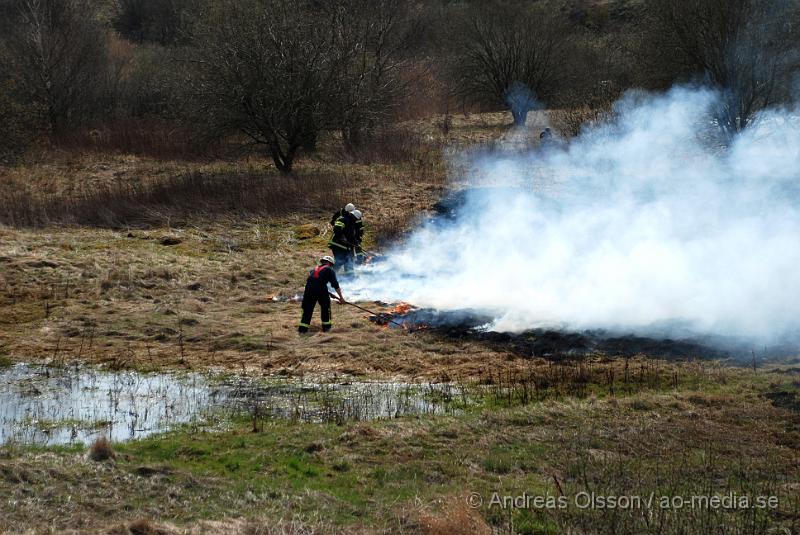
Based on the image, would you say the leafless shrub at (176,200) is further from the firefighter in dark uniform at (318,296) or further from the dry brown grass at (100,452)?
the dry brown grass at (100,452)

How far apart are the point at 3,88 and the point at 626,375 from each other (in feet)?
100

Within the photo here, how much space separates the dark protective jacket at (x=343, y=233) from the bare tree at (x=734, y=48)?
11.3 meters

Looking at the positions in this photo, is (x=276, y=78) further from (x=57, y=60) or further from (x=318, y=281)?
(x=57, y=60)

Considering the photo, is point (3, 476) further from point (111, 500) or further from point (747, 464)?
point (747, 464)

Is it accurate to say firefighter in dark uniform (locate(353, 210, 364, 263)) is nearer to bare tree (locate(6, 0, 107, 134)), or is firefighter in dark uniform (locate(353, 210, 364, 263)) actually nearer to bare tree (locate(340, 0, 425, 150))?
bare tree (locate(340, 0, 425, 150))

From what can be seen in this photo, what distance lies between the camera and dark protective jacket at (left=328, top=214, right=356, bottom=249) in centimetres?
2295

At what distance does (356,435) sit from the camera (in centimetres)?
1203

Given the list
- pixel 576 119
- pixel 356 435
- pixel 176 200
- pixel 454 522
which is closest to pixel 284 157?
pixel 176 200

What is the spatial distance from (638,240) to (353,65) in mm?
21249

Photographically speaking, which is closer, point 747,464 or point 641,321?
point 747,464

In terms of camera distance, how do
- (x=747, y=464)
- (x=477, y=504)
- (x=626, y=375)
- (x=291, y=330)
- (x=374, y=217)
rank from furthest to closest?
(x=374, y=217), (x=291, y=330), (x=626, y=375), (x=747, y=464), (x=477, y=504)

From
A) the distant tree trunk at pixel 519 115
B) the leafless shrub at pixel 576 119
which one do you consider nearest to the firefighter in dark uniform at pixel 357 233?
the leafless shrub at pixel 576 119

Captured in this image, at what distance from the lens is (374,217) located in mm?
28516

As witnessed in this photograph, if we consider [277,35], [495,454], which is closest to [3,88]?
[277,35]
